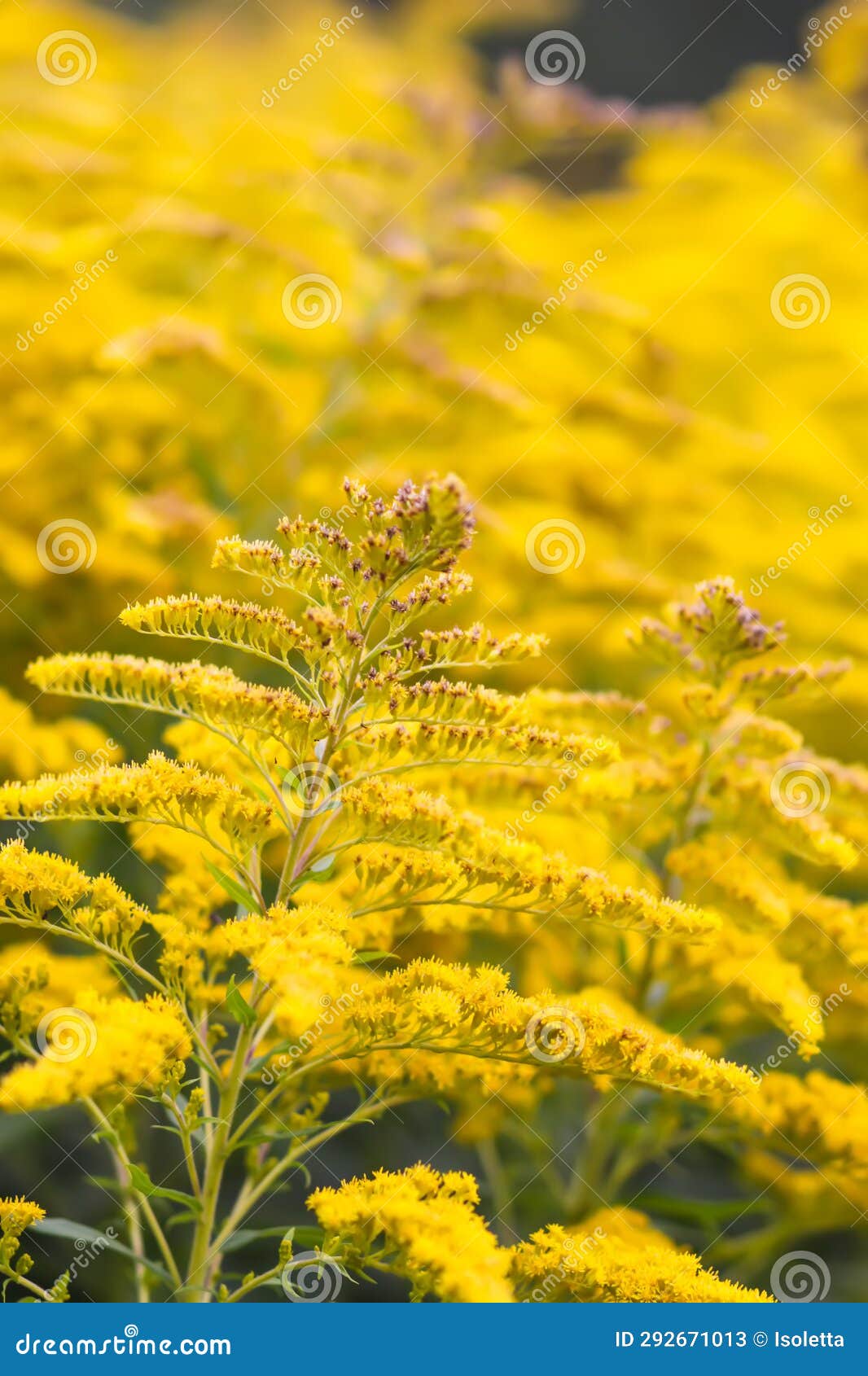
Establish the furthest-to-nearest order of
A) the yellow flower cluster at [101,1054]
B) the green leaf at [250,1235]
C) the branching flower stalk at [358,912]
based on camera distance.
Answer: the green leaf at [250,1235]
the branching flower stalk at [358,912]
the yellow flower cluster at [101,1054]

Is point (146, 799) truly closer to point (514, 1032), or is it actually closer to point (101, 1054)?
point (101, 1054)

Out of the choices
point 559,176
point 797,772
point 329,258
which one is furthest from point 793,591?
point 559,176

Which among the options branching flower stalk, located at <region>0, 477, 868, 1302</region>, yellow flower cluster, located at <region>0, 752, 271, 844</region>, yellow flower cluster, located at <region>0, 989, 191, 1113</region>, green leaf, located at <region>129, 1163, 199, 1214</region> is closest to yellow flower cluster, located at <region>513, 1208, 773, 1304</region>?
branching flower stalk, located at <region>0, 477, 868, 1302</region>

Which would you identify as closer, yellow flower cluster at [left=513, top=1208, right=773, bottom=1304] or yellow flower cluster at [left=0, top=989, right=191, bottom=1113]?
yellow flower cluster at [left=0, top=989, right=191, bottom=1113]

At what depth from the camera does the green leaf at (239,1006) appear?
5.30 ft

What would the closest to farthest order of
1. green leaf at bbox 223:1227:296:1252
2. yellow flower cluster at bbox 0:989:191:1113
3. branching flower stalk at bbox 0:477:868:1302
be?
yellow flower cluster at bbox 0:989:191:1113 → branching flower stalk at bbox 0:477:868:1302 → green leaf at bbox 223:1227:296:1252

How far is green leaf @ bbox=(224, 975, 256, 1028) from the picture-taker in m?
1.62

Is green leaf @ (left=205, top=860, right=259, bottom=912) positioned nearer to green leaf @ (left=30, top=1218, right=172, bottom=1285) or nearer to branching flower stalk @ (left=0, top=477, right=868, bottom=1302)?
branching flower stalk @ (left=0, top=477, right=868, bottom=1302)

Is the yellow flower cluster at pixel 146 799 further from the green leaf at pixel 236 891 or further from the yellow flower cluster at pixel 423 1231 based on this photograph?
the yellow flower cluster at pixel 423 1231

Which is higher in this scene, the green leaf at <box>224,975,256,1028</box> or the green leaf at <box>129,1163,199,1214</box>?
the green leaf at <box>224,975,256,1028</box>

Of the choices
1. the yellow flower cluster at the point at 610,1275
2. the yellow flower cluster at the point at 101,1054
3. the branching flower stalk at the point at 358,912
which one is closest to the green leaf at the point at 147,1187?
the branching flower stalk at the point at 358,912

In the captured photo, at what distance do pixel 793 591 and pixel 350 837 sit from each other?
2413 mm

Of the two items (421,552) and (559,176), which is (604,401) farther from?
(559,176)

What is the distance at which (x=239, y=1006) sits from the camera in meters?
1.62
